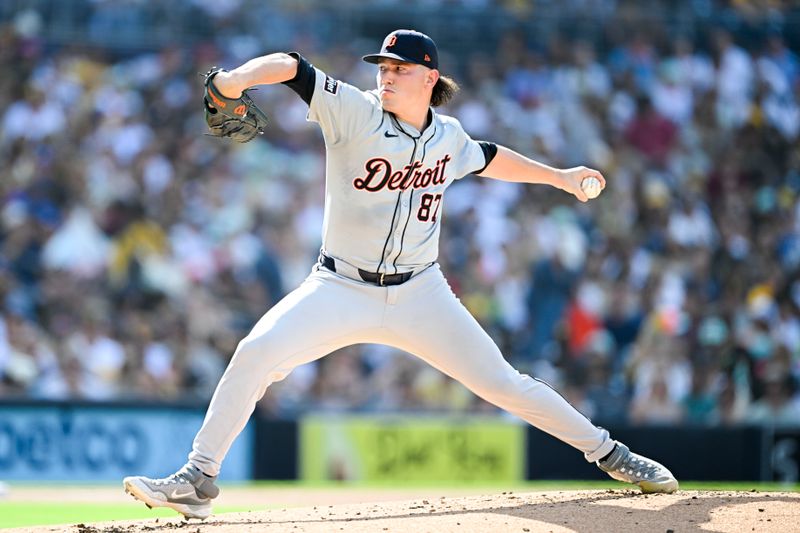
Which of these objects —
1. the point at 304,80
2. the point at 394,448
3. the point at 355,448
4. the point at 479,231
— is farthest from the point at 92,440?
the point at 304,80

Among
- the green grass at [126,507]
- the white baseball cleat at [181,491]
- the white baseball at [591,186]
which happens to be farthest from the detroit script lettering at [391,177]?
the green grass at [126,507]

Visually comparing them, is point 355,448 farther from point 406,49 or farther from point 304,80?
point 304,80

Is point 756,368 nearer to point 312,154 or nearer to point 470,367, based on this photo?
point 312,154

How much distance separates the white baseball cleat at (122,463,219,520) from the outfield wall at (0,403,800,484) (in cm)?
566

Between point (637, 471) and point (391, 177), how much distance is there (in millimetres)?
1822

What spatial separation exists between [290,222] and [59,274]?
236 centimetres

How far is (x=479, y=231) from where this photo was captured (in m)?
12.9

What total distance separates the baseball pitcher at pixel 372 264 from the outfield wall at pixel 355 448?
530cm

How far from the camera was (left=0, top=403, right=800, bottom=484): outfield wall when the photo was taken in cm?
1053

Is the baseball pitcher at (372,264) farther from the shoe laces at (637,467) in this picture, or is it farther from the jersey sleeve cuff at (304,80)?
the shoe laces at (637,467)

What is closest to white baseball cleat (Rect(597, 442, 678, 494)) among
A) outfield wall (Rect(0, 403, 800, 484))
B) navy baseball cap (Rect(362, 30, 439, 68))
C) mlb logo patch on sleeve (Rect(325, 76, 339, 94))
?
navy baseball cap (Rect(362, 30, 439, 68))

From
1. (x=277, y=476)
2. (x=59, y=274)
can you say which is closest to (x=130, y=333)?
(x=59, y=274)

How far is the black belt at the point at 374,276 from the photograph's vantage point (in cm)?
521

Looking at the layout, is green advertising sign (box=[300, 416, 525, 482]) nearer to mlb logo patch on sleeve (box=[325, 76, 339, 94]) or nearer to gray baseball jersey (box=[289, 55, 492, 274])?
gray baseball jersey (box=[289, 55, 492, 274])
